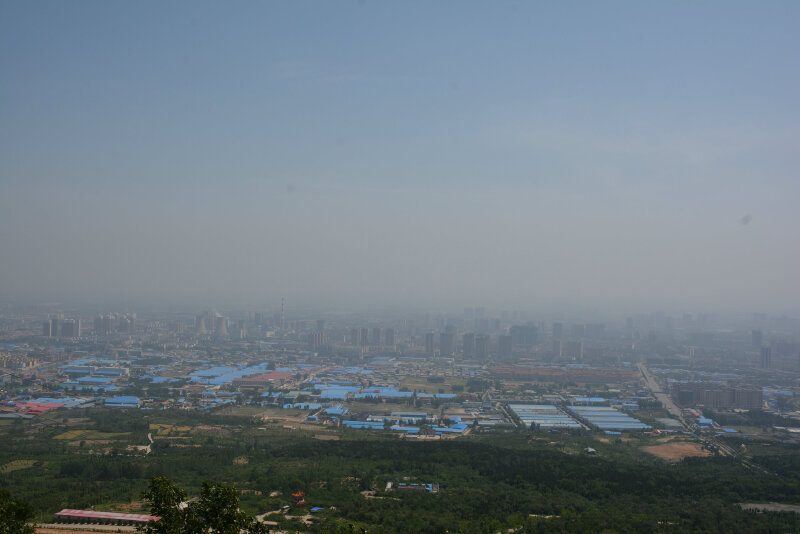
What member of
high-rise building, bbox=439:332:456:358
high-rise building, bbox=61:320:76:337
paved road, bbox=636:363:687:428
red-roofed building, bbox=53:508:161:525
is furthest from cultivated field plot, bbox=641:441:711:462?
high-rise building, bbox=61:320:76:337

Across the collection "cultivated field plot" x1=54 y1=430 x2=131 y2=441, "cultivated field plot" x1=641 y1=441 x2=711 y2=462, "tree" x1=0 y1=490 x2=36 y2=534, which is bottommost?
"cultivated field plot" x1=54 y1=430 x2=131 y2=441

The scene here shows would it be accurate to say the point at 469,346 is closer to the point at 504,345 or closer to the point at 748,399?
the point at 504,345

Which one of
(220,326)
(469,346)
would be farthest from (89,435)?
(220,326)

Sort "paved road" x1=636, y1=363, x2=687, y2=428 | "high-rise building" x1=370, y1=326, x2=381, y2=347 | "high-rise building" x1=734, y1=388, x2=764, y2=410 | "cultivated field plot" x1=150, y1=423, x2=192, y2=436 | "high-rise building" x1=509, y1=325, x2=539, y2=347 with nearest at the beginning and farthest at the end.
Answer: "cultivated field plot" x1=150, y1=423, x2=192, y2=436 → "paved road" x1=636, y1=363, x2=687, y2=428 → "high-rise building" x1=734, y1=388, x2=764, y2=410 → "high-rise building" x1=370, y1=326, x2=381, y2=347 → "high-rise building" x1=509, y1=325, x2=539, y2=347

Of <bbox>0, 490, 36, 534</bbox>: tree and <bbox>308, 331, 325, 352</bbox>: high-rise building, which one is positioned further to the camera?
<bbox>308, 331, 325, 352</bbox>: high-rise building

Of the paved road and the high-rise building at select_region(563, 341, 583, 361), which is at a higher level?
the high-rise building at select_region(563, 341, 583, 361)

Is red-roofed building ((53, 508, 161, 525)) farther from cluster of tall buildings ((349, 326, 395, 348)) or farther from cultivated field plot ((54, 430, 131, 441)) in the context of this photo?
cluster of tall buildings ((349, 326, 395, 348))
